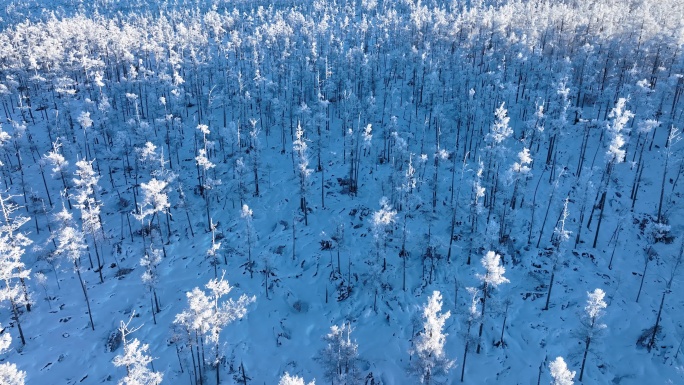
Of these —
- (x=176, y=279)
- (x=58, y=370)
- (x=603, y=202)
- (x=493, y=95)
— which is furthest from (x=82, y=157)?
(x=603, y=202)

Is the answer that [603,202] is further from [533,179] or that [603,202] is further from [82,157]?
[82,157]

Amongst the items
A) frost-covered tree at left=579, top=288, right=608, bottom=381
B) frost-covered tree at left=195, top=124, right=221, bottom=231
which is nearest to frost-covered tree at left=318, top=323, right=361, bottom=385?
frost-covered tree at left=579, top=288, right=608, bottom=381

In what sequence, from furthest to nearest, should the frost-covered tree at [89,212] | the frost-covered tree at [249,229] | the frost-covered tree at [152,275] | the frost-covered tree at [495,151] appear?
1. the frost-covered tree at [495,151]
2. the frost-covered tree at [89,212]
3. the frost-covered tree at [249,229]
4. the frost-covered tree at [152,275]

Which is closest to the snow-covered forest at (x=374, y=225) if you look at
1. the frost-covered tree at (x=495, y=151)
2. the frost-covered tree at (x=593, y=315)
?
the frost-covered tree at (x=593, y=315)

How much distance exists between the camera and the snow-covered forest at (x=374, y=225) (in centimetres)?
4262

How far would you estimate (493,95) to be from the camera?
3054 inches

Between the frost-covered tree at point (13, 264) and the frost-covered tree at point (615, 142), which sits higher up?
the frost-covered tree at point (615, 142)

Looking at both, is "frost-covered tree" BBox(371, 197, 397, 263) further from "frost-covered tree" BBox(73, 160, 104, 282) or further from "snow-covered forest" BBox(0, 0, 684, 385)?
"frost-covered tree" BBox(73, 160, 104, 282)

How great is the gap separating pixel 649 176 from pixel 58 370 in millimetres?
82013

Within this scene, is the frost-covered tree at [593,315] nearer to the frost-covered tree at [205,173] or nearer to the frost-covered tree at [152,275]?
the frost-covered tree at [152,275]

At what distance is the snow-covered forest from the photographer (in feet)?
140

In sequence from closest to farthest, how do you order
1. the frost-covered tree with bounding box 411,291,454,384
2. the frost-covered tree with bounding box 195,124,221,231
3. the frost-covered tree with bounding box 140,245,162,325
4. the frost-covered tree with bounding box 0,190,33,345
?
the frost-covered tree with bounding box 411,291,454,384 → the frost-covered tree with bounding box 0,190,33,345 → the frost-covered tree with bounding box 140,245,162,325 → the frost-covered tree with bounding box 195,124,221,231

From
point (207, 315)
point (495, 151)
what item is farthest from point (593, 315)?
point (207, 315)

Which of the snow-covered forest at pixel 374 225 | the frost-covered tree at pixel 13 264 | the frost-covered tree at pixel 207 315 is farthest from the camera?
the frost-covered tree at pixel 13 264
